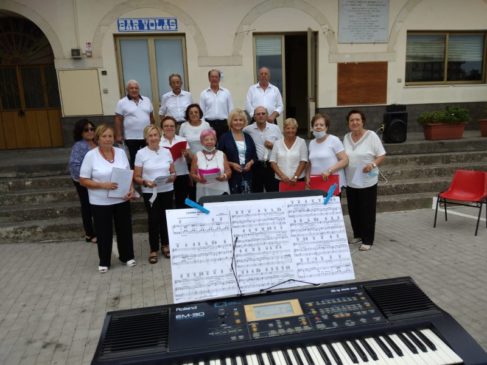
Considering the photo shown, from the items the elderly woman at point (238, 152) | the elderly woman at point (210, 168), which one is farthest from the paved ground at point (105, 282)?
the elderly woman at point (238, 152)

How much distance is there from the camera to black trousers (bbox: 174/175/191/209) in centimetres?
531

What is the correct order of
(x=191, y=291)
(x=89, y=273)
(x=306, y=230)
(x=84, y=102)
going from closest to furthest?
(x=191, y=291) → (x=306, y=230) → (x=89, y=273) → (x=84, y=102)

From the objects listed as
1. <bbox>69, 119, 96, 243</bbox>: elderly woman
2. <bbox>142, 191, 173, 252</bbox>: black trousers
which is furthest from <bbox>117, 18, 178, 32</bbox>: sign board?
Result: <bbox>142, 191, 173, 252</bbox>: black trousers

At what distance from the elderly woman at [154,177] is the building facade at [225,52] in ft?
15.8

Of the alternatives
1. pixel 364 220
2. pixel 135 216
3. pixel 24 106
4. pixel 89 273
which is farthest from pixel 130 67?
pixel 364 220

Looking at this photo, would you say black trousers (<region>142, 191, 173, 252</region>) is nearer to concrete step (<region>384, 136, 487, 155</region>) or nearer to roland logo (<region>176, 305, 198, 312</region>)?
roland logo (<region>176, 305, 198, 312</region>)

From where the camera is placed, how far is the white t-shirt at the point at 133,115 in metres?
5.71

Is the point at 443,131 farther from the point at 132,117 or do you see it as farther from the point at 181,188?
the point at 132,117

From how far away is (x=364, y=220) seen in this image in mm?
5117

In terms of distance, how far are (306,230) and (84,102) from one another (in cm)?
822

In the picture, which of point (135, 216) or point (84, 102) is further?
point (84, 102)

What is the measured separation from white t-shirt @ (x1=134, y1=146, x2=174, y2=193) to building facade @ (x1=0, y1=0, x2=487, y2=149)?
481cm

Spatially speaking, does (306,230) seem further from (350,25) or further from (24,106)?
(24,106)

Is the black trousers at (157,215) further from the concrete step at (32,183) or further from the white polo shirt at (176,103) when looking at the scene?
the concrete step at (32,183)
